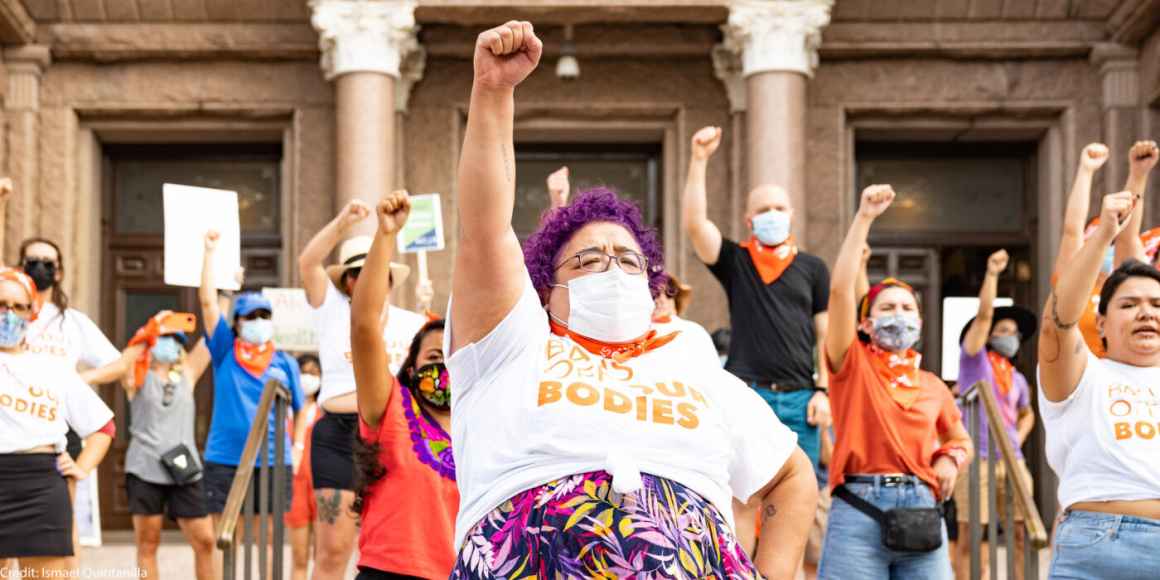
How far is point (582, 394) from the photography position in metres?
3.07

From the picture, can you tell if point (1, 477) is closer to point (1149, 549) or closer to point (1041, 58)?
point (1149, 549)

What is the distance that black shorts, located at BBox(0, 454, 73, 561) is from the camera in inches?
260

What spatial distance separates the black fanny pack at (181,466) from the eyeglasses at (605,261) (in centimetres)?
543

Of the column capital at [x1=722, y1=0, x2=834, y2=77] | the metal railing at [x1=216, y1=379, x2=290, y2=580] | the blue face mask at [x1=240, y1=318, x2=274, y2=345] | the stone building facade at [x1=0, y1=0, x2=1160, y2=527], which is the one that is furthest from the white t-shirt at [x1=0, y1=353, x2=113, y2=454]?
the column capital at [x1=722, y1=0, x2=834, y2=77]

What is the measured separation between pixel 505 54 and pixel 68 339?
19.0 feet

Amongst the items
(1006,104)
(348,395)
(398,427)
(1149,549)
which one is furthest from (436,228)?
(1006,104)

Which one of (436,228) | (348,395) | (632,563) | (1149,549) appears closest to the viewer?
(632,563)

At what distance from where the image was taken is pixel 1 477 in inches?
259

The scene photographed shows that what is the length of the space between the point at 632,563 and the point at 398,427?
1.94 metres

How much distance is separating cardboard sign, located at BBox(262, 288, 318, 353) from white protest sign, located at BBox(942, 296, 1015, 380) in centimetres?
399

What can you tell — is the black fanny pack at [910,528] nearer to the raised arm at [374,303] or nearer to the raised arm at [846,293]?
the raised arm at [846,293]

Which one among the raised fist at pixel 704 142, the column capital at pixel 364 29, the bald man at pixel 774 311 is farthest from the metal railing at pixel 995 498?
the column capital at pixel 364 29

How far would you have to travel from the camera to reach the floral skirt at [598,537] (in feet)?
9.64

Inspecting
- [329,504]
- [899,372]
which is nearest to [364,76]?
[329,504]
